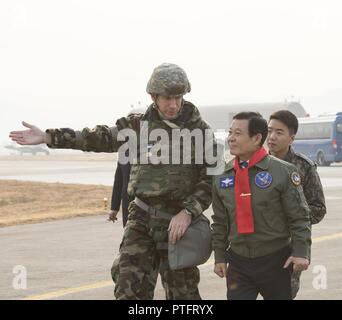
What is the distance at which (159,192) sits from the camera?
5.83m

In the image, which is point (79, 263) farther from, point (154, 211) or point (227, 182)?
point (227, 182)

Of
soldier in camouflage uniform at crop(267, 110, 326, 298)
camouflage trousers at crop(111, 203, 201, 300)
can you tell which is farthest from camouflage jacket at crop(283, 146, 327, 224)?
camouflage trousers at crop(111, 203, 201, 300)

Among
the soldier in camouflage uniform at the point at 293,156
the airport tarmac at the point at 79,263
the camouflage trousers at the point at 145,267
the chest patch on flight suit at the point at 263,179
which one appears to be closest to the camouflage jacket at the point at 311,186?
the soldier in camouflage uniform at the point at 293,156

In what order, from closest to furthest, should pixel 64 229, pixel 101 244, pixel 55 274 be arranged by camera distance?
pixel 55 274, pixel 101 244, pixel 64 229

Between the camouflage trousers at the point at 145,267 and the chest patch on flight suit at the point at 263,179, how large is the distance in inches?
26.5

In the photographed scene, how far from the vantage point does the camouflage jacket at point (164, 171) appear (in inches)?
230

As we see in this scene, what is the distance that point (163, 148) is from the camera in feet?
19.3

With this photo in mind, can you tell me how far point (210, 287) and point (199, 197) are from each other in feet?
12.3

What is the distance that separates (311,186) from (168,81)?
120cm

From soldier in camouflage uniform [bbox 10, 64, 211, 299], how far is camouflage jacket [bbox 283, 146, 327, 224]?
0.71 m

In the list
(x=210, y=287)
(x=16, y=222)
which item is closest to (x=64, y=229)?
(x=16, y=222)
